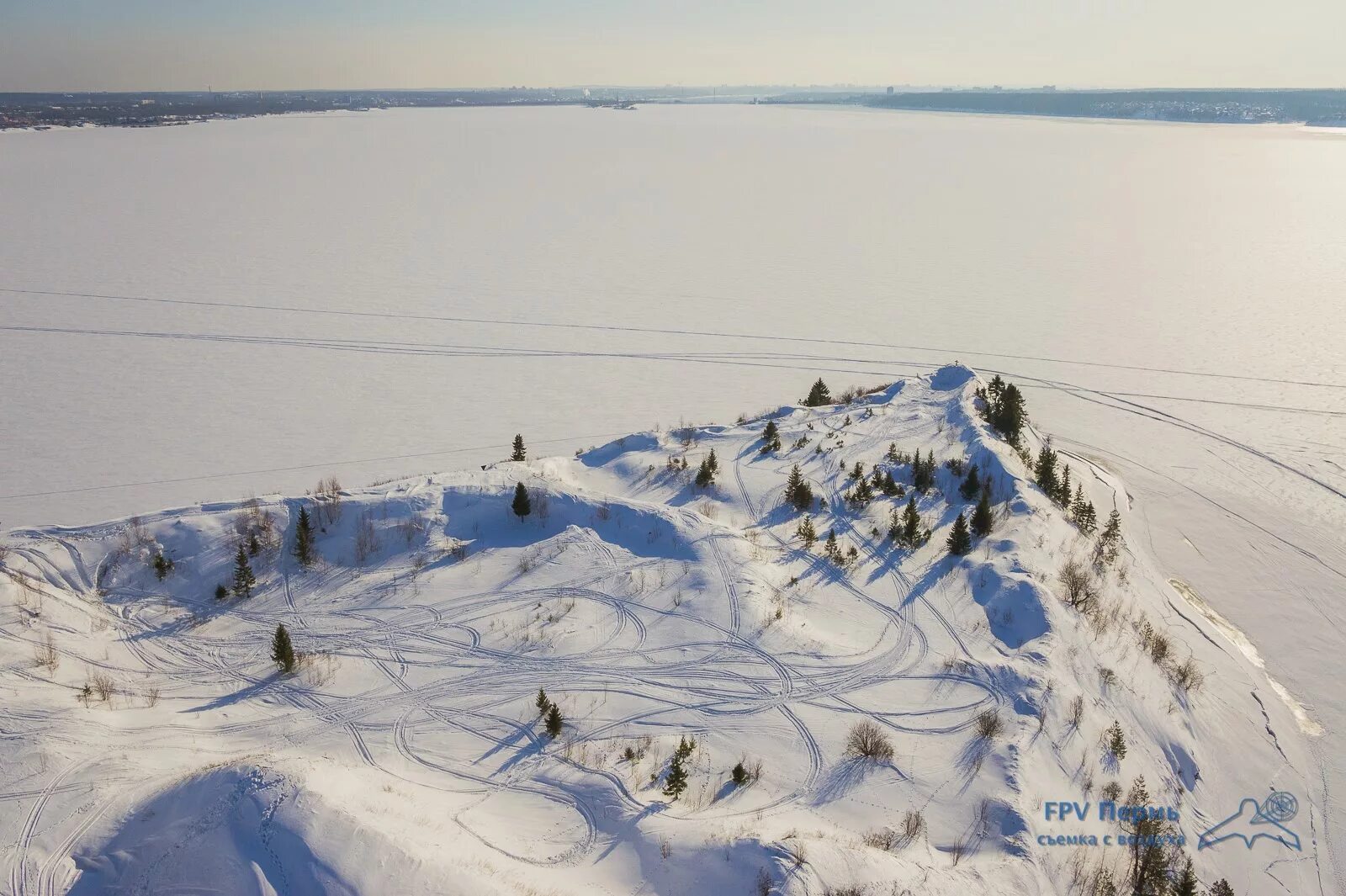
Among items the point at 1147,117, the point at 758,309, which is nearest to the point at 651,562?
the point at 758,309

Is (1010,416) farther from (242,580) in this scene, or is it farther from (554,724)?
(242,580)

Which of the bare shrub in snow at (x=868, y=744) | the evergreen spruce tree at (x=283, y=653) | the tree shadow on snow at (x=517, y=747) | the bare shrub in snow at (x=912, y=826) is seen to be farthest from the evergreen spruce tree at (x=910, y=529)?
the evergreen spruce tree at (x=283, y=653)

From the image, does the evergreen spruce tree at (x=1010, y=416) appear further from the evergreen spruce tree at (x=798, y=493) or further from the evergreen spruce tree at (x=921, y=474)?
the evergreen spruce tree at (x=798, y=493)

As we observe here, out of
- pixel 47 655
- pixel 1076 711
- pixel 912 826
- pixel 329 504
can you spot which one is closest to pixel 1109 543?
pixel 1076 711

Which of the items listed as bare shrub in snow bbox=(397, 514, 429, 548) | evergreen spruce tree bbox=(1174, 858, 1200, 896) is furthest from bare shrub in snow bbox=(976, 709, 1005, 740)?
bare shrub in snow bbox=(397, 514, 429, 548)

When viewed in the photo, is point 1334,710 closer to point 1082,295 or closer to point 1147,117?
point 1082,295

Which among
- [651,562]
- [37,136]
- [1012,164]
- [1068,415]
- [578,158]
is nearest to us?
[651,562]
